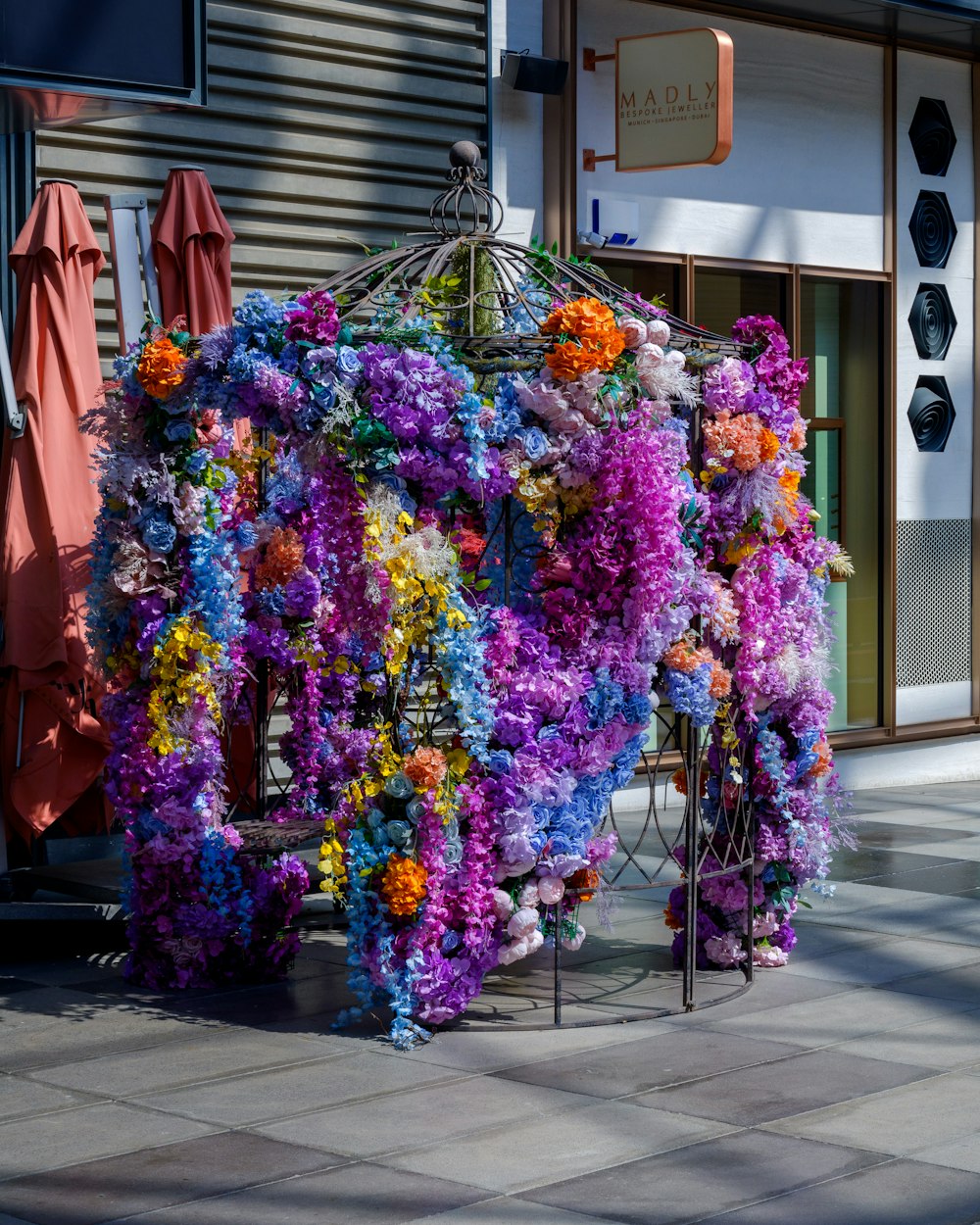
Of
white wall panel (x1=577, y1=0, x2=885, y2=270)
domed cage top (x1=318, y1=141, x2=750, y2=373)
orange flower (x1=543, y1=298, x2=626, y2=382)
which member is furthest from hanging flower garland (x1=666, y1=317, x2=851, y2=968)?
white wall panel (x1=577, y1=0, x2=885, y2=270)

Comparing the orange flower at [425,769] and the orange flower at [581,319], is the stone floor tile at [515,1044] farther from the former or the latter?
the orange flower at [581,319]

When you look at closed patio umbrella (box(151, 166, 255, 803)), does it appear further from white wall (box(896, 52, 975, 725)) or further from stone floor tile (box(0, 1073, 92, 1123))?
white wall (box(896, 52, 975, 725))

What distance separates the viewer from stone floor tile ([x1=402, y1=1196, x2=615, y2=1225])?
4.54 metres

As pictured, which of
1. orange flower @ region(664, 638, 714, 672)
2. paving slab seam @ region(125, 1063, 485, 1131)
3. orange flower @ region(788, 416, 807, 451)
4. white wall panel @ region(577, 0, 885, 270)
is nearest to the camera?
paving slab seam @ region(125, 1063, 485, 1131)

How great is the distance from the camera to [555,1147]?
516cm

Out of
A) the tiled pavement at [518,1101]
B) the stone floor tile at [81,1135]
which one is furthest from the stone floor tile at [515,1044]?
the stone floor tile at [81,1135]

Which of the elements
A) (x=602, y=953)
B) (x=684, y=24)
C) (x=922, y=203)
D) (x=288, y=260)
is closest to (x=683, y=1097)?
(x=602, y=953)

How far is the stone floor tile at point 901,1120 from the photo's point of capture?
17.1 ft

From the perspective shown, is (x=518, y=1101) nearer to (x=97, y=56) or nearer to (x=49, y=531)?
(x=49, y=531)

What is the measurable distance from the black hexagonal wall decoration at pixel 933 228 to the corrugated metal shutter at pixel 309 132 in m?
3.93

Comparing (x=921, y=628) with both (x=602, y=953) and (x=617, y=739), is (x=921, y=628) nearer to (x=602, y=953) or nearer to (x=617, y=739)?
(x=602, y=953)

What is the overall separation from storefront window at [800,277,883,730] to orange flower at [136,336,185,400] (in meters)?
6.71

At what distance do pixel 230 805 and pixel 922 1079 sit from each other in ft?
12.0

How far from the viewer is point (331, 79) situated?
9953 millimetres
